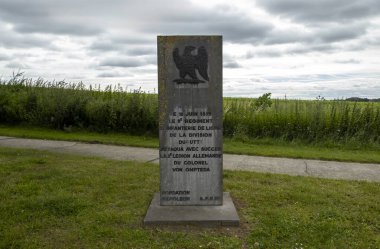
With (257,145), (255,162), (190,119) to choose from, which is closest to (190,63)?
(190,119)

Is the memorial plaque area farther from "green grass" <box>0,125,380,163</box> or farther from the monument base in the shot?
"green grass" <box>0,125,380,163</box>

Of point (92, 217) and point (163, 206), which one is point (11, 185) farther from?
point (163, 206)

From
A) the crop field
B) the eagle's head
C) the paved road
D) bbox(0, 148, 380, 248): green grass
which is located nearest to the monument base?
bbox(0, 148, 380, 248): green grass

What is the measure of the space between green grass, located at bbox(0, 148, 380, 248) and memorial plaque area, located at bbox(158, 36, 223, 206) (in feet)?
1.71

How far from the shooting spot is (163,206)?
5520mm

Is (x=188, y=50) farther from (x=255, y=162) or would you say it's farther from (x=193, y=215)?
(x=255, y=162)

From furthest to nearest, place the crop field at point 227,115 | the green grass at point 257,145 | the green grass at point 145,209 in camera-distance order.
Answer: the crop field at point 227,115 < the green grass at point 257,145 < the green grass at point 145,209

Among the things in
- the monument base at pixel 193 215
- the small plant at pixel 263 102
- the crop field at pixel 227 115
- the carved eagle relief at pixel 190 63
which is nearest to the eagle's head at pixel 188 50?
the carved eagle relief at pixel 190 63

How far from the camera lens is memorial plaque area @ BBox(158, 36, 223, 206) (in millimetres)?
5277

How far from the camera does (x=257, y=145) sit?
1106 centimetres

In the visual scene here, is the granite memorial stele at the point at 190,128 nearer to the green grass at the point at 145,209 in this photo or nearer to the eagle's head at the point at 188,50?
the eagle's head at the point at 188,50

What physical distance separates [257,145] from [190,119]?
6.00 meters

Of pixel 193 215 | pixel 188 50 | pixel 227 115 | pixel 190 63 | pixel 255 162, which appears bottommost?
pixel 193 215

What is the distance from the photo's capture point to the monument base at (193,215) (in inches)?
195
